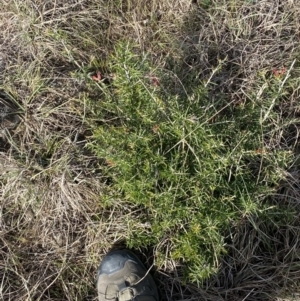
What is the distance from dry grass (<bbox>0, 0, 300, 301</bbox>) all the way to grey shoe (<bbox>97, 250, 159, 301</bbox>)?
0.27 feet

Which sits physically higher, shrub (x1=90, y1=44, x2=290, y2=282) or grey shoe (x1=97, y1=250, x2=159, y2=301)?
shrub (x1=90, y1=44, x2=290, y2=282)

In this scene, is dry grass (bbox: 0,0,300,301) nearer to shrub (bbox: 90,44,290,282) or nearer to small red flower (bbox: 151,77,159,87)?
shrub (bbox: 90,44,290,282)

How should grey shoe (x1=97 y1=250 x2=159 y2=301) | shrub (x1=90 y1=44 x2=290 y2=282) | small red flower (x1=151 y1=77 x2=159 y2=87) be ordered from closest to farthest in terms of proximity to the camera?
shrub (x1=90 y1=44 x2=290 y2=282), small red flower (x1=151 y1=77 x2=159 y2=87), grey shoe (x1=97 y1=250 x2=159 y2=301)

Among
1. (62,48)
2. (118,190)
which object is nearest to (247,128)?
(118,190)

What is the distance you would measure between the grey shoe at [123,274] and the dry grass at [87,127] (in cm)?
8

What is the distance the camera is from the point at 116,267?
99.2 inches

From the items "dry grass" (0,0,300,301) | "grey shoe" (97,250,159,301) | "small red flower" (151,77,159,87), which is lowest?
"grey shoe" (97,250,159,301)

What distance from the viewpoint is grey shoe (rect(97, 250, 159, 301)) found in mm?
2514

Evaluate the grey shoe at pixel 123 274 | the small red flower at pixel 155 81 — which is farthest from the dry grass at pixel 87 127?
the small red flower at pixel 155 81

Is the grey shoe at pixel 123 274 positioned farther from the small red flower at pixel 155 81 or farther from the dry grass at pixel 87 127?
the small red flower at pixel 155 81

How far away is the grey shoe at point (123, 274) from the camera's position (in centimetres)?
251

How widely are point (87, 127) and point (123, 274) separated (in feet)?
2.91

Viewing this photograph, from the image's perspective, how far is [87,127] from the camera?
2701 millimetres

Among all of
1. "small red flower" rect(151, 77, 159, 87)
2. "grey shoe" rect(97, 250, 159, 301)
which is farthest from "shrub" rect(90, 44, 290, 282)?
"grey shoe" rect(97, 250, 159, 301)
